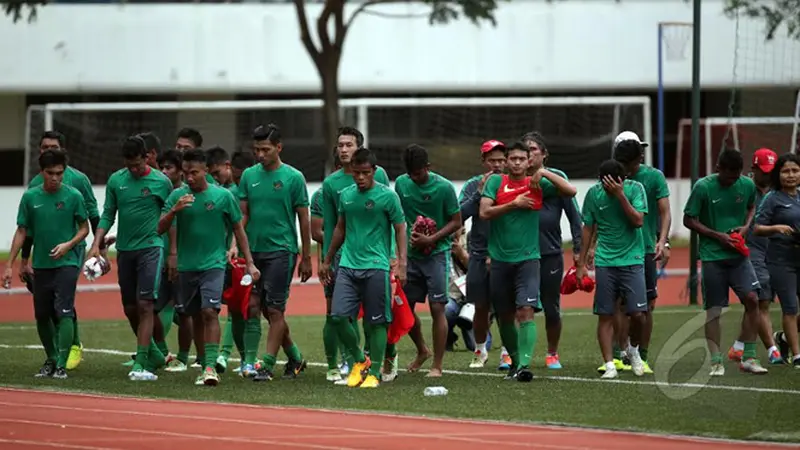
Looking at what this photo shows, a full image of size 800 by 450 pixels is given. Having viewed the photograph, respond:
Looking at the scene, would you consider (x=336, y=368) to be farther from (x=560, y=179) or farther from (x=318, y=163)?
(x=318, y=163)

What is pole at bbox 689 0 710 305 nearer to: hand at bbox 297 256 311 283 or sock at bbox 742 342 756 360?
sock at bbox 742 342 756 360

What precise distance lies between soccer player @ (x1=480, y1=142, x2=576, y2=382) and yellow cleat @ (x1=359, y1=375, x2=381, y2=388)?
50.4 inches

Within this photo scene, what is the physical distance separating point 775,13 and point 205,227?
1835cm

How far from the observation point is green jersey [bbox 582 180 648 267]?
47.7 ft

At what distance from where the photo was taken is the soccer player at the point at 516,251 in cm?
1444

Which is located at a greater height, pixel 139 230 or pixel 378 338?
pixel 139 230

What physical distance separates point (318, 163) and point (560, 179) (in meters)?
21.7

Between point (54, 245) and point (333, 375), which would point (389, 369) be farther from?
Result: point (54, 245)

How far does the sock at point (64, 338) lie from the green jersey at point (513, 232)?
4037 millimetres

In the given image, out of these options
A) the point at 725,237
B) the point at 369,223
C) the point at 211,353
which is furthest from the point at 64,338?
the point at 725,237

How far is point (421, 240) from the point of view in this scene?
14.5 m

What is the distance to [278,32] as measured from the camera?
41.4m

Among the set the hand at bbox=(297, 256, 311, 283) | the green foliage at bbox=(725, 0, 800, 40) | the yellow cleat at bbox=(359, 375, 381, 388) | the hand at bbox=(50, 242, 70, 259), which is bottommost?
the yellow cleat at bbox=(359, 375, 381, 388)

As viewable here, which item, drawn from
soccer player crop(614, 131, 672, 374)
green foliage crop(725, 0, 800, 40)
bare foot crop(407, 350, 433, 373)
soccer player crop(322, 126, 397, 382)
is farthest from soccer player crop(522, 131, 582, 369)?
green foliage crop(725, 0, 800, 40)
